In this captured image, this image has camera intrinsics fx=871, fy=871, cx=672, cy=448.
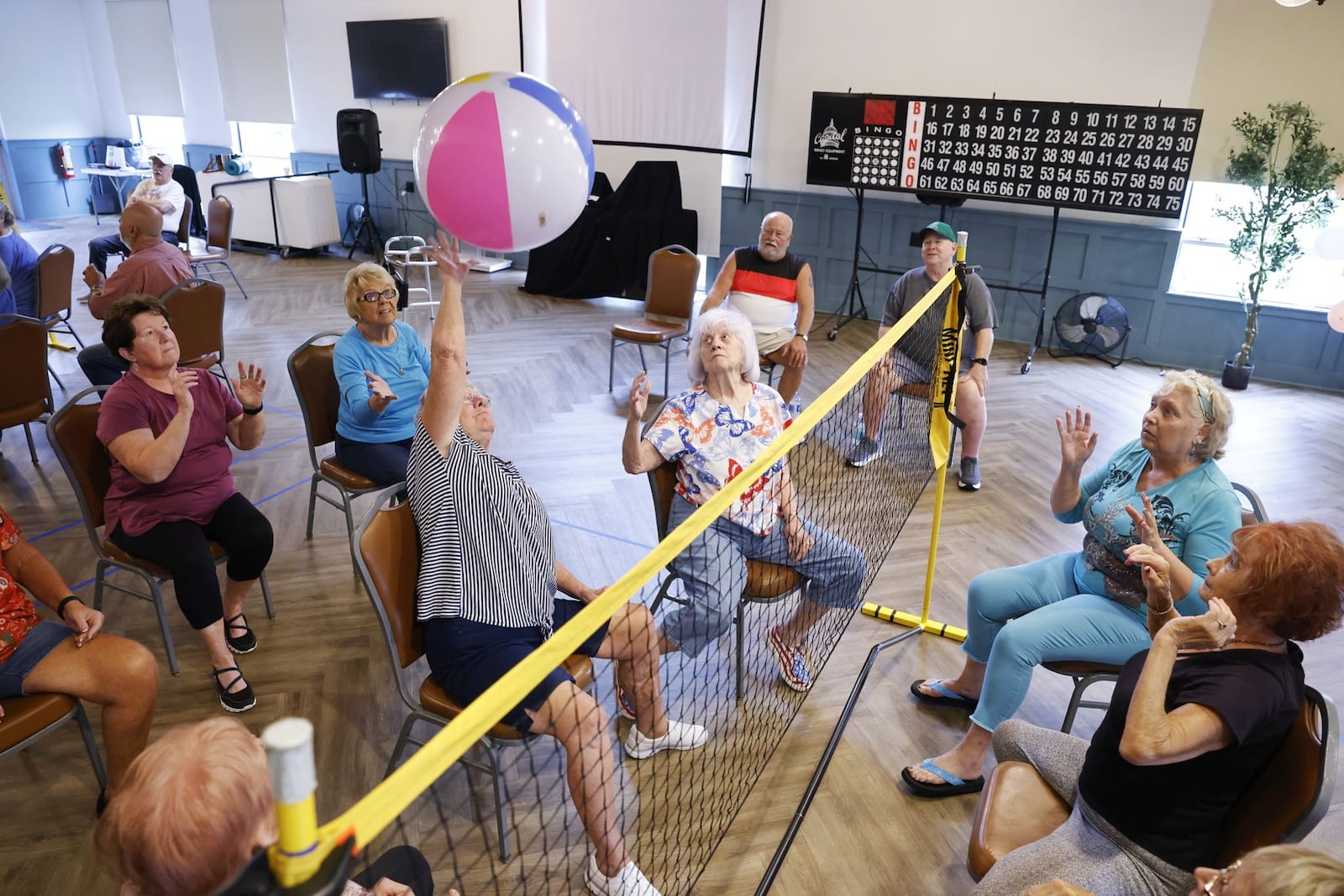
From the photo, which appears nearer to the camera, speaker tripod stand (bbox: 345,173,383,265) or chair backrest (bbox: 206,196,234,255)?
chair backrest (bbox: 206,196,234,255)

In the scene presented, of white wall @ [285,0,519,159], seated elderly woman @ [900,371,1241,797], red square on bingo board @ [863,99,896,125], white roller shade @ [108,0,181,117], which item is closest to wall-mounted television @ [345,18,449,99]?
white wall @ [285,0,519,159]

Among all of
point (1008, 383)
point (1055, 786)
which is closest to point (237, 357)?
point (1008, 383)

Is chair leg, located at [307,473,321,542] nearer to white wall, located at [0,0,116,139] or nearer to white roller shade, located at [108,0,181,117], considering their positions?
white roller shade, located at [108,0,181,117]

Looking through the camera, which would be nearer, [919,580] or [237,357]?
[919,580]

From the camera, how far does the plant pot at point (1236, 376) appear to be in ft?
23.1

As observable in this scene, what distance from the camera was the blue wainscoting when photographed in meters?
7.22

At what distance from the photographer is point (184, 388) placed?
2936 millimetres

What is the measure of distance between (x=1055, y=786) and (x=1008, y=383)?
5404mm

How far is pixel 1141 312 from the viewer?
25.3ft

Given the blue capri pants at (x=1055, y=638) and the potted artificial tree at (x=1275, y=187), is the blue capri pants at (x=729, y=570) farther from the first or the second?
the potted artificial tree at (x=1275, y=187)

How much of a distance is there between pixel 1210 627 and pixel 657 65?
8.44 meters

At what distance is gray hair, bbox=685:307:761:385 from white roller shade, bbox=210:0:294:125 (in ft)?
35.6

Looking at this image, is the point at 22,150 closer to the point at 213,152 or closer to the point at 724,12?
the point at 213,152

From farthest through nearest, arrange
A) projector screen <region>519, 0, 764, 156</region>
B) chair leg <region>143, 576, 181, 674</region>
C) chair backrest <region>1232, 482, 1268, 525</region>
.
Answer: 1. projector screen <region>519, 0, 764, 156</region>
2. chair leg <region>143, 576, 181, 674</region>
3. chair backrest <region>1232, 482, 1268, 525</region>
